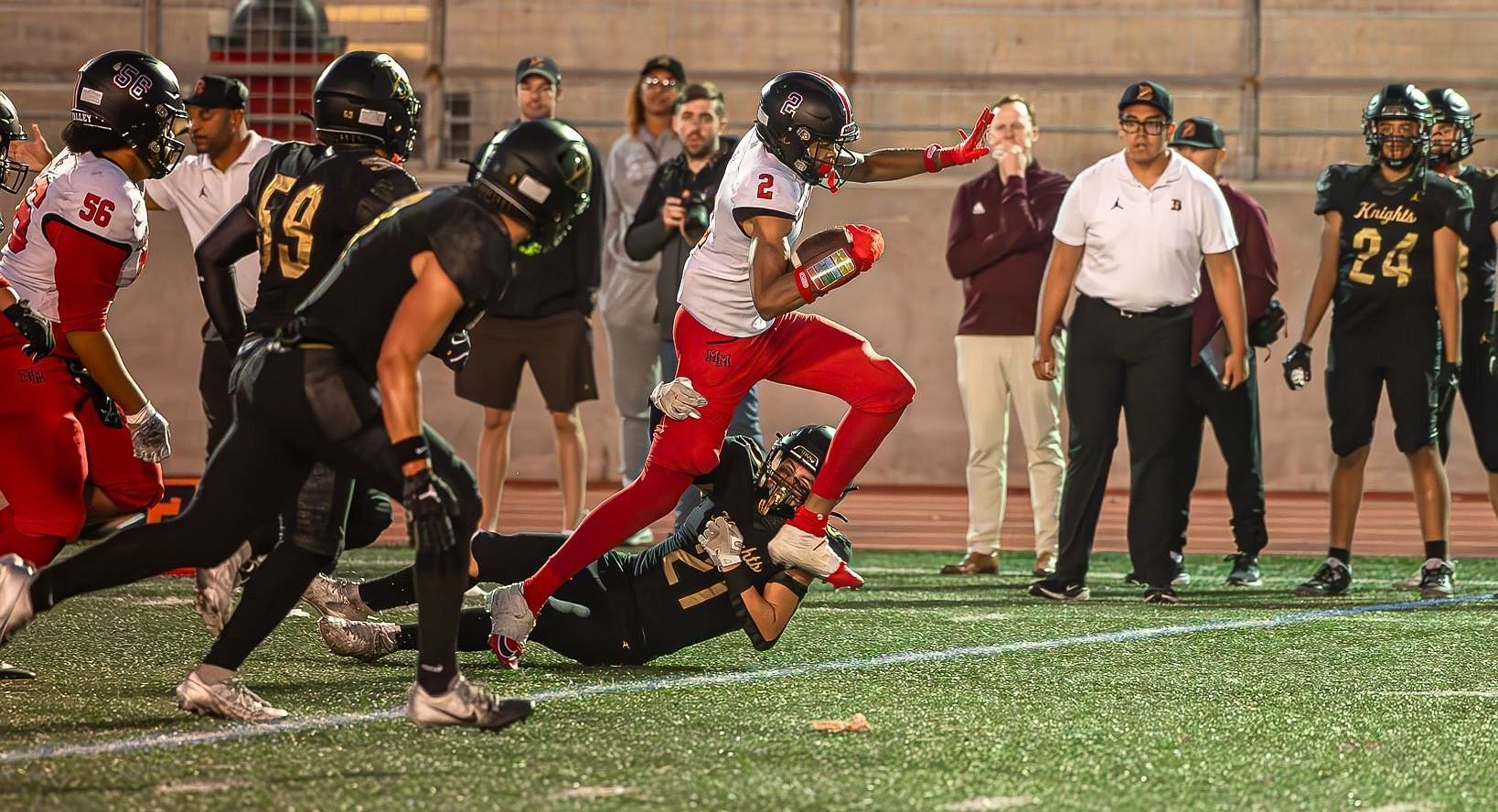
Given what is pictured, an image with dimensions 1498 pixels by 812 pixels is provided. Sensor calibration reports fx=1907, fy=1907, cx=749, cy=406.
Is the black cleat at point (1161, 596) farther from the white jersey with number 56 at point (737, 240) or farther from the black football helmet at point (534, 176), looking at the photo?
the black football helmet at point (534, 176)

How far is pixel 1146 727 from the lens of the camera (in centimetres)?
468

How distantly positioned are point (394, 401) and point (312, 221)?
48.5 inches

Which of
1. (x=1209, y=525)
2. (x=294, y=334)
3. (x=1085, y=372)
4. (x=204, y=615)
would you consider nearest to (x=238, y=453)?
(x=294, y=334)

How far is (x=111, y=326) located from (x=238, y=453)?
9.13 meters

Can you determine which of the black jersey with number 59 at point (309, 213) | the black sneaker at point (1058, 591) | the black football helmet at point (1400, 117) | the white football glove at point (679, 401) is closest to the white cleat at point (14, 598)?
the black jersey with number 59 at point (309, 213)

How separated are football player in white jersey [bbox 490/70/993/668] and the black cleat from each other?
1.80 meters

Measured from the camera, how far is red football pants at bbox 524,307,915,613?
5.75 metres

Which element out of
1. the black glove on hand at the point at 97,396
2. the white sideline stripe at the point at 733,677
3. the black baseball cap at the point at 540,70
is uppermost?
the black baseball cap at the point at 540,70

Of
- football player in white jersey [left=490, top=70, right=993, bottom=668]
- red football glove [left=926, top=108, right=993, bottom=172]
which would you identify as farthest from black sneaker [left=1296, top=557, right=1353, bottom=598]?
football player in white jersey [left=490, top=70, right=993, bottom=668]

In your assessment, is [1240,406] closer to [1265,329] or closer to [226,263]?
[1265,329]

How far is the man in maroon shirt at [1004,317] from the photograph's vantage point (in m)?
8.66

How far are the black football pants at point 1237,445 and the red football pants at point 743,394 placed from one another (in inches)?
98.9

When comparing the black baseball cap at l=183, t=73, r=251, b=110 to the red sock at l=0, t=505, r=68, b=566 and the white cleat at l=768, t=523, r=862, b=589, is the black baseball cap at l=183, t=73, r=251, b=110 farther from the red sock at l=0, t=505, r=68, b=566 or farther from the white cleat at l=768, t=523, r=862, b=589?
the white cleat at l=768, t=523, r=862, b=589

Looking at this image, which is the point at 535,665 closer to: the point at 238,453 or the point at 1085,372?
the point at 238,453
